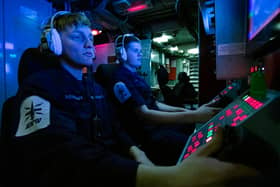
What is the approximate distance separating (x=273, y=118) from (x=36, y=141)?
534 mm

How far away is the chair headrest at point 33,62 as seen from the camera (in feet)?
2.60

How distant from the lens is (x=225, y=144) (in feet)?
0.93

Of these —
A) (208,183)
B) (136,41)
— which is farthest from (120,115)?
(208,183)

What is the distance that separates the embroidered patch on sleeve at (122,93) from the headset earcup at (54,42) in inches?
20.3

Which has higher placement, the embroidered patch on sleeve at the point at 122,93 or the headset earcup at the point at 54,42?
the headset earcup at the point at 54,42

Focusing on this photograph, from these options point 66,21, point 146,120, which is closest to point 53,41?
point 66,21

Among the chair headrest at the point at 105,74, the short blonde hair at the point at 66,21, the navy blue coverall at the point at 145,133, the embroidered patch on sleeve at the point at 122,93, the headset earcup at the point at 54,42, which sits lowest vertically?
the navy blue coverall at the point at 145,133

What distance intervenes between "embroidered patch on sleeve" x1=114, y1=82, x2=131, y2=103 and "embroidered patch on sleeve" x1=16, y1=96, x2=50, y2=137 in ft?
2.27

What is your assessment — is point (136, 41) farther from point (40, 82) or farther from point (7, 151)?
point (7, 151)

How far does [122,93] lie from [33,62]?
1.89ft

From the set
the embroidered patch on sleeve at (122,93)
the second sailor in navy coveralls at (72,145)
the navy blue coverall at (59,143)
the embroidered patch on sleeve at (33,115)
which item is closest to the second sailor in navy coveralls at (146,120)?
the embroidered patch on sleeve at (122,93)

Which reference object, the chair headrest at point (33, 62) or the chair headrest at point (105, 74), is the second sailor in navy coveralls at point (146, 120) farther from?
the chair headrest at point (33, 62)

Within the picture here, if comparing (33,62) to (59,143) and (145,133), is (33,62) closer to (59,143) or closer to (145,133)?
(59,143)

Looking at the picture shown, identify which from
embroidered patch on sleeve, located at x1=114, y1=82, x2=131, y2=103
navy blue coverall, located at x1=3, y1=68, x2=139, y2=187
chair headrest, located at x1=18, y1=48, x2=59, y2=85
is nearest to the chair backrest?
chair headrest, located at x1=18, y1=48, x2=59, y2=85
